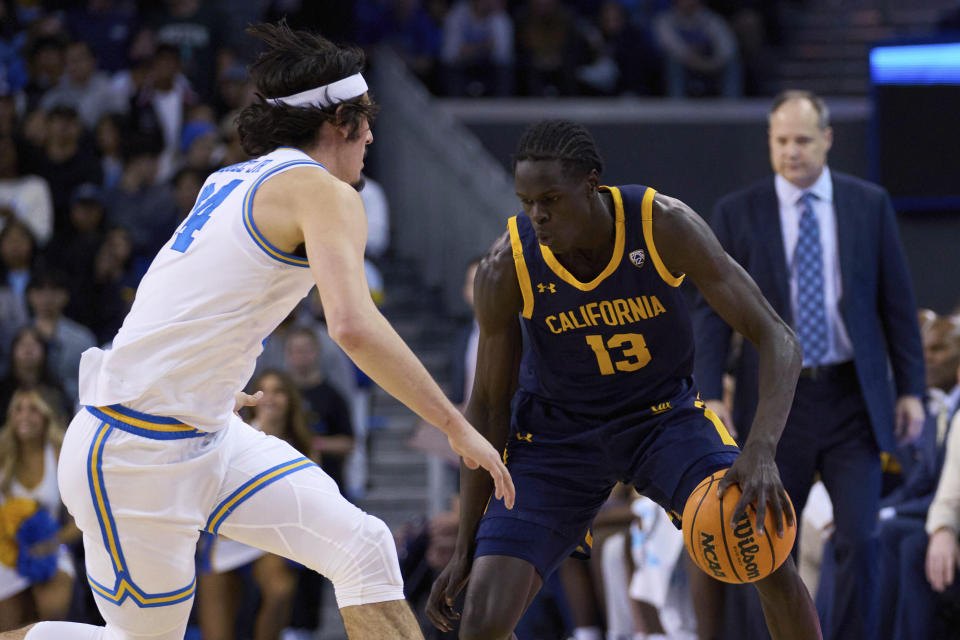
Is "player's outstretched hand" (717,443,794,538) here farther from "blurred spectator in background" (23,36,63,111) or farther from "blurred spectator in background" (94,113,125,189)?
"blurred spectator in background" (23,36,63,111)

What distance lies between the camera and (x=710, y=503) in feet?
12.0

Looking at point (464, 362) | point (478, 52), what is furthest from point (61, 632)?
point (478, 52)

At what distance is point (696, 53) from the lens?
11672mm

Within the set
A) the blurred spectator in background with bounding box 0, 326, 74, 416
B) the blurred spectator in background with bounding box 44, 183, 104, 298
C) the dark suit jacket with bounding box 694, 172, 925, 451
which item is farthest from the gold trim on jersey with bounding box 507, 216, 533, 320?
the blurred spectator in background with bounding box 44, 183, 104, 298

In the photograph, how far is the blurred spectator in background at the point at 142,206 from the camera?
905 centimetres

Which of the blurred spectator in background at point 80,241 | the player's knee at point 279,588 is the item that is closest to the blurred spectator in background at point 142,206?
the blurred spectator in background at point 80,241

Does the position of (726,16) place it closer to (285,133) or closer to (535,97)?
(535,97)

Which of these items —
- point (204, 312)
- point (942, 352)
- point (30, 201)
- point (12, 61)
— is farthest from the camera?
point (12, 61)

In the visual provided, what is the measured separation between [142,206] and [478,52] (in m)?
3.54

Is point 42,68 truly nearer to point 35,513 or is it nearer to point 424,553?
Result: point 35,513

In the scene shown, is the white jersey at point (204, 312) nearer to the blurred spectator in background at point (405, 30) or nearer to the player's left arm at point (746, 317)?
the player's left arm at point (746, 317)

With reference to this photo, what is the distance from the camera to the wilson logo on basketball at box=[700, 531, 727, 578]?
3.65 metres

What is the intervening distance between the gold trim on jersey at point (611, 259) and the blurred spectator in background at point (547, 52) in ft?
25.6

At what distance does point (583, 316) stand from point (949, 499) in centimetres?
256
